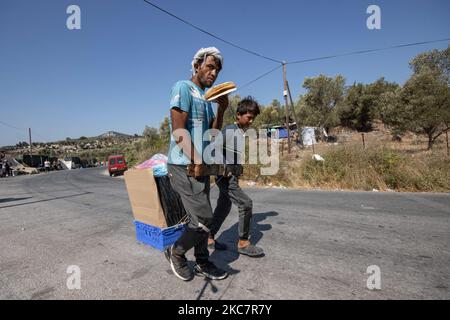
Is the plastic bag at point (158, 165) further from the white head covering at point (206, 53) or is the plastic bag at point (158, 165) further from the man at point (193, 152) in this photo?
the white head covering at point (206, 53)

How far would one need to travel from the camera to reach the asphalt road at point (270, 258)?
6.89ft

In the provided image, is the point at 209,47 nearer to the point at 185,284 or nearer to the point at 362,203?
the point at 185,284

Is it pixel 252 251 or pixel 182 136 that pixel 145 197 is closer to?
pixel 182 136

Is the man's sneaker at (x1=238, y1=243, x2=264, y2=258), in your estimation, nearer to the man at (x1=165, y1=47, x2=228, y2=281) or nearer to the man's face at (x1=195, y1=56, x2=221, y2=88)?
the man at (x1=165, y1=47, x2=228, y2=281)

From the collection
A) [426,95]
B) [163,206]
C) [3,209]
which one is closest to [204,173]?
[163,206]

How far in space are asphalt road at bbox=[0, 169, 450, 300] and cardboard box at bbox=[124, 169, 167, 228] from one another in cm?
43

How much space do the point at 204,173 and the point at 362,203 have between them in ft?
14.9

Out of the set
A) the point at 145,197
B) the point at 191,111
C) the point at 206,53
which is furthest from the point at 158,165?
the point at 206,53

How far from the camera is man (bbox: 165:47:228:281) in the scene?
2.11m

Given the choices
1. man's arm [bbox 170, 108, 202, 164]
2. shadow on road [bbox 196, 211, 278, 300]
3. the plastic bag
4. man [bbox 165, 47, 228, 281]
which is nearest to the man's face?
man [bbox 165, 47, 228, 281]

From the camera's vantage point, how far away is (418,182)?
22.5 feet

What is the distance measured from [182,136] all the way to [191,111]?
26cm

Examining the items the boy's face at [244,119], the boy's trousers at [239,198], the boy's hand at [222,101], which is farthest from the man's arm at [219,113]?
the boy's trousers at [239,198]
